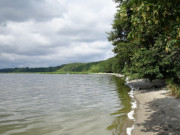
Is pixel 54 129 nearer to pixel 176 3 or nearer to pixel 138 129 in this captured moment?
pixel 138 129

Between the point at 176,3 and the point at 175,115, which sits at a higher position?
the point at 176,3

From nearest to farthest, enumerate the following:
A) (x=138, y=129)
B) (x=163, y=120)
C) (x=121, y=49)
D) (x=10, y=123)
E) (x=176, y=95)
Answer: (x=138, y=129)
(x=163, y=120)
(x=10, y=123)
(x=176, y=95)
(x=121, y=49)

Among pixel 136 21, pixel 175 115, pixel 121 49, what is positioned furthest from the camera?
pixel 121 49

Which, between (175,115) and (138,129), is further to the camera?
(175,115)

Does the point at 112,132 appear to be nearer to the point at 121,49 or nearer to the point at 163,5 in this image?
the point at 163,5

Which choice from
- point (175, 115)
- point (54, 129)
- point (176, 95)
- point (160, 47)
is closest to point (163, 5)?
point (175, 115)

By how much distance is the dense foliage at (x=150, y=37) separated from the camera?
18.6ft

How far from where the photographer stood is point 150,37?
21.7m

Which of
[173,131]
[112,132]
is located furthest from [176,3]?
[112,132]

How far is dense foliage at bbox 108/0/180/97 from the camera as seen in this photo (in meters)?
5.67

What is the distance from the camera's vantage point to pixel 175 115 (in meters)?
9.44

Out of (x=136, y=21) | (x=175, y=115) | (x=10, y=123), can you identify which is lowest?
(x=10, y=123)

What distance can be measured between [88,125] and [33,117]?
16.7 ft

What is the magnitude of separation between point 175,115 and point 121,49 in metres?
16.2
